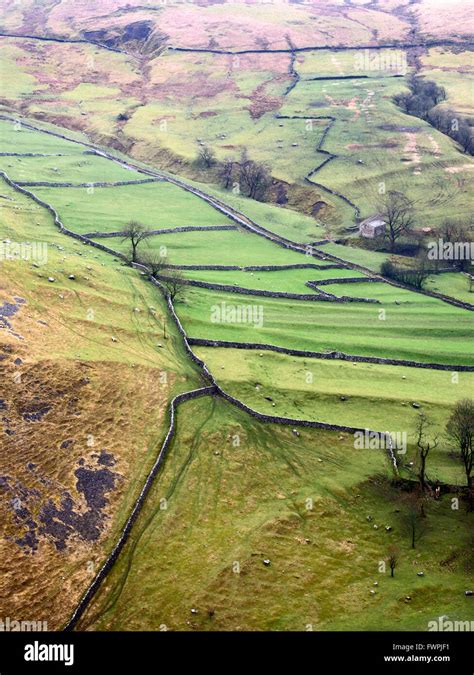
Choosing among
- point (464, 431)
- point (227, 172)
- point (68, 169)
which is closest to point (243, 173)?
point (227, 172)

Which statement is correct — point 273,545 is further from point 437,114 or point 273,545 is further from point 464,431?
point 437,114

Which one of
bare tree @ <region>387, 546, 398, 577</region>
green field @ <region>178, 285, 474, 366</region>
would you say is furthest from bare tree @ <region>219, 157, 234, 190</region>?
bare tree @ <region>387, 546, 398, 577</region>

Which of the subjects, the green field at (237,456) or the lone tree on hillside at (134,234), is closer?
the green field at (237,456)

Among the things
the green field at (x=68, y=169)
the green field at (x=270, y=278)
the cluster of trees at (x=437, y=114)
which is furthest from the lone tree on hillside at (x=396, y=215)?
the green field at (x=68, y=169)

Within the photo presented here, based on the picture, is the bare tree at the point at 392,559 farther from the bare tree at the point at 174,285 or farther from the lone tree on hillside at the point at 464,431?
the bare tree at the point at 174,285

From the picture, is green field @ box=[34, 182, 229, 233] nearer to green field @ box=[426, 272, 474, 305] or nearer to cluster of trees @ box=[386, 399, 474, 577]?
green field @ box=[426, 272, 474, 305]
